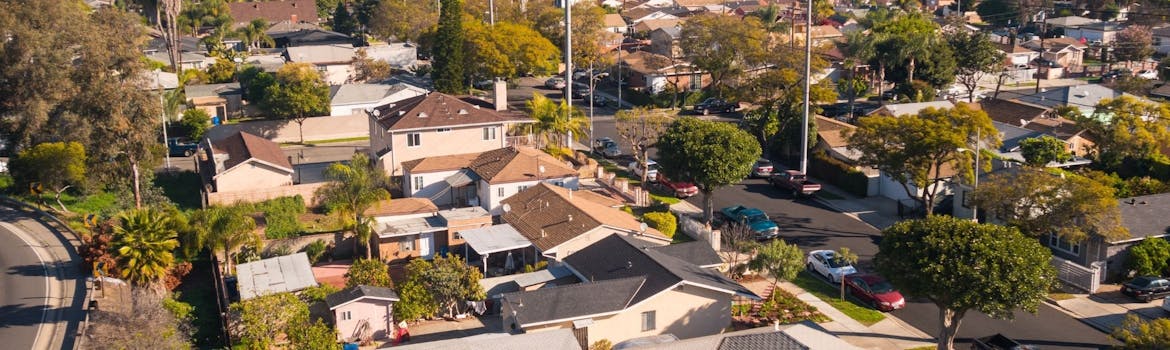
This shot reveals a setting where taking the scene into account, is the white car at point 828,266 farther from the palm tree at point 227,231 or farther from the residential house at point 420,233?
the palm tree at point 227,231

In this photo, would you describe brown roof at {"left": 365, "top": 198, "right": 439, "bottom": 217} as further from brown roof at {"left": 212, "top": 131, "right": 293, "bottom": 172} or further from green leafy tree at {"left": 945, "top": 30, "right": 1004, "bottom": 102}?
green leafy tree at {"left": 945, "top": 30, "right": 1004, "bottom": 102}

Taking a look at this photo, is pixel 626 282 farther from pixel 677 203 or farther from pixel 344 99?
pixel 344 99

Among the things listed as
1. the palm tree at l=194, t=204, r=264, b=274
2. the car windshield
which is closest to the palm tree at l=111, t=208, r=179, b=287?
the palm tree at l=194, t=204, r=264, b=274

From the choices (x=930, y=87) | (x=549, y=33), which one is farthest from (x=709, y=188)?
(x=549, y=33)

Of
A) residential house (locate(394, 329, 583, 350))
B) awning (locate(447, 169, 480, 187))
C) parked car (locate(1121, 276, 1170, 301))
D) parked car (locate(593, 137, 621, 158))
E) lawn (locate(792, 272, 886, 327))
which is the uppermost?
awning (locate(447, 169, 480, 187))

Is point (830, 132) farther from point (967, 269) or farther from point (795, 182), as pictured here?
point (967, 269)
